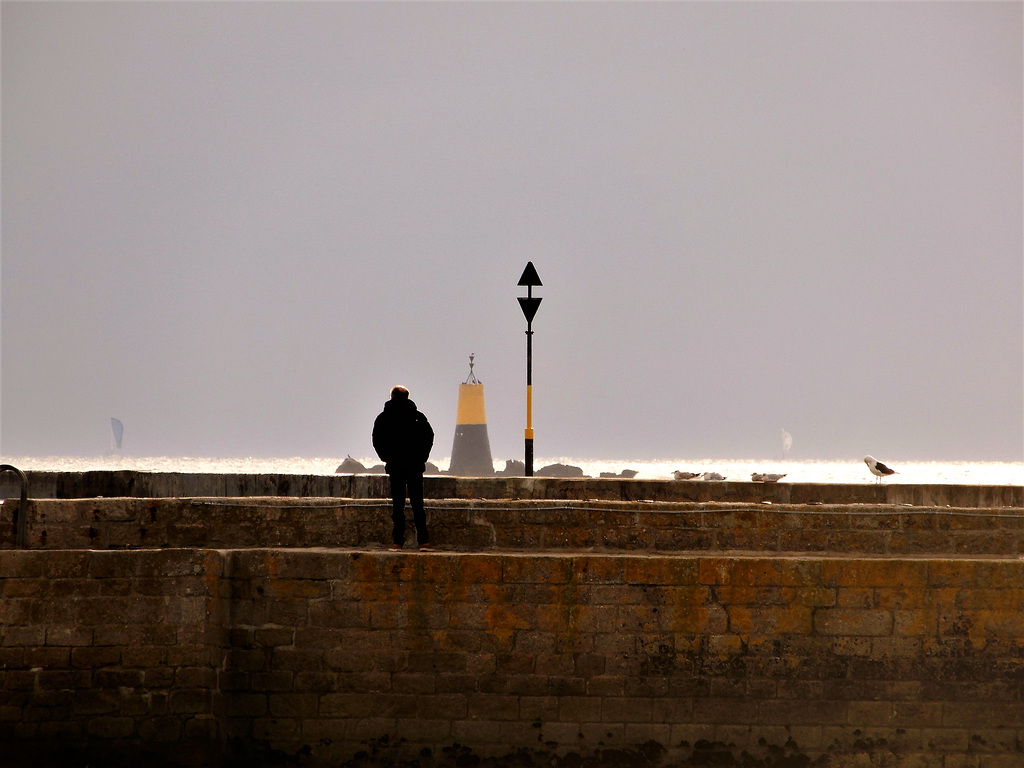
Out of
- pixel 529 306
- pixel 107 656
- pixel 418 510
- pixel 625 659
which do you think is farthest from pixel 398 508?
pixel 529 306

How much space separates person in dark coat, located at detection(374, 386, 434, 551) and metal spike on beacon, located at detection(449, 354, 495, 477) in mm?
19836

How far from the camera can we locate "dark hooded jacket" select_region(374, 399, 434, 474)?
32.2ft

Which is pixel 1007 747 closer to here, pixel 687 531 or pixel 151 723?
pixel 687 531

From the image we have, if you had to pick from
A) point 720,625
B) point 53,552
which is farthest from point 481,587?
point 53,552

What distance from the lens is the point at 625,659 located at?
30.4 ft

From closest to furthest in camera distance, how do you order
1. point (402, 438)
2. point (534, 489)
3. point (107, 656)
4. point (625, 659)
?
point (107, 656), point (625, 659), point (402, 438), point (534, 489)

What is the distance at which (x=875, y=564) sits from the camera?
9.29 metres

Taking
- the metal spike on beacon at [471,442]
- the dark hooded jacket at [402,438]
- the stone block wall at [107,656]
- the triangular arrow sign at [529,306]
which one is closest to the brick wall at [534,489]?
the dark hooded jacket at [402,438]

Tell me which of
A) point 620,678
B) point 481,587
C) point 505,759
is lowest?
point 505,759

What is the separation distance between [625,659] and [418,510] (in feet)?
6.89

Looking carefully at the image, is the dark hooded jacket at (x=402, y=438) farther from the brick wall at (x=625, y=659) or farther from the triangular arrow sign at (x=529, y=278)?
the triangular arrow sign at (x=529, y=278)

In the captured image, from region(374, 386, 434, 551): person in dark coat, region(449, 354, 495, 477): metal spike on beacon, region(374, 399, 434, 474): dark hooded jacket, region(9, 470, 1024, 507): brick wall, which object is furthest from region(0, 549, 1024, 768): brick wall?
region(449, 354, 495, 477): metal spike on beacon

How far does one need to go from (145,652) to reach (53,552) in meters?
1.07

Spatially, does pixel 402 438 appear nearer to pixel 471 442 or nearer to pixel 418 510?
pixel 418 510
